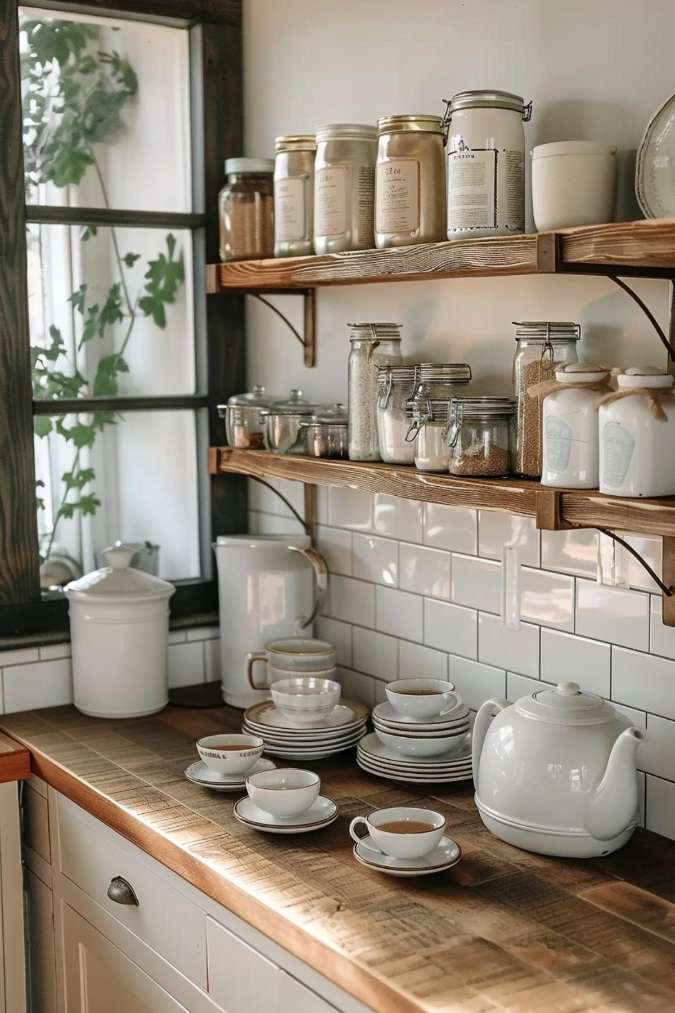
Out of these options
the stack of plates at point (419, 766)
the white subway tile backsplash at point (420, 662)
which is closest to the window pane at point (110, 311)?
the white subway tile backsplash at point (420, 662)

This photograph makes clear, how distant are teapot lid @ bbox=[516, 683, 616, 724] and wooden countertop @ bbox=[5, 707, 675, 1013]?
0.22 meters

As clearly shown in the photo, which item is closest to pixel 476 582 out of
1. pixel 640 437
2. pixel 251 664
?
pixel 251 664

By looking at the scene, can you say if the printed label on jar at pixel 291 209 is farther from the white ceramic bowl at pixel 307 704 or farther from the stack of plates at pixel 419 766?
the stack of plates at pixel 419 766

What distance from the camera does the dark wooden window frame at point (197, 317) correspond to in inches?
111

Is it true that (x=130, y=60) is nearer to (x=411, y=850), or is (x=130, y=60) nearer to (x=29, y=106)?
(x=29, y=106)

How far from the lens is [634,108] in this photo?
2.03m

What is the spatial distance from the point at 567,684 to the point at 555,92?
992mm

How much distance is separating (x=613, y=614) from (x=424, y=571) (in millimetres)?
547

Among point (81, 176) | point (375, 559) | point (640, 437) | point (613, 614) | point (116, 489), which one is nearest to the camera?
point (640, 437)

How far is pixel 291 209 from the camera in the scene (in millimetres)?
2539

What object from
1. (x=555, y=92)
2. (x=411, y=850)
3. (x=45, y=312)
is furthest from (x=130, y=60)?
(x=411, y=850)

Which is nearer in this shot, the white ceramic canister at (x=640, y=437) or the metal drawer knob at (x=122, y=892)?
the white ceramic canister at (x=640, y=437)

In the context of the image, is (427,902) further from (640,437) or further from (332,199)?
(332,199)

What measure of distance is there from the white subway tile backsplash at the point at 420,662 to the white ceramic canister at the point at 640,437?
0.85m
